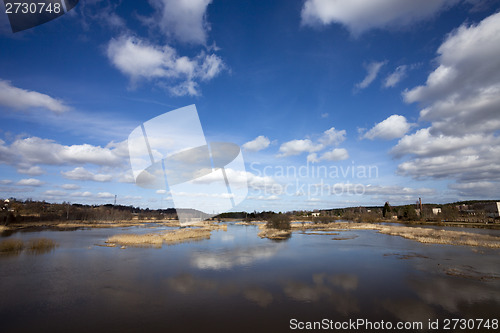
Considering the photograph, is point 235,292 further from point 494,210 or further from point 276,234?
point 494,210

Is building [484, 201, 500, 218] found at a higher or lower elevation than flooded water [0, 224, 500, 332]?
higher

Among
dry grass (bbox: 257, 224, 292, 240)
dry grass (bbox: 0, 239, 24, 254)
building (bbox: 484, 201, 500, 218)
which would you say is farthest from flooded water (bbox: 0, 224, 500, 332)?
building (bbox: 484, 201, 500, 218)

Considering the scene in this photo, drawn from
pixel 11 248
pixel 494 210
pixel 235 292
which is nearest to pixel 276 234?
pixel 235 292

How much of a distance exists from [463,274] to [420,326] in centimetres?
1100

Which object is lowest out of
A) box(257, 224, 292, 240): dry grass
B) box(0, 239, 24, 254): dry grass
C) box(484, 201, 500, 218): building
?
box(257, 224, 292, 240): dry grass

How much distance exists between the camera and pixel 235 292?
14469mm

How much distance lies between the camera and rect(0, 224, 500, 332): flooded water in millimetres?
10891

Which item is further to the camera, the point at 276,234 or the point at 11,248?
the point at 276,234

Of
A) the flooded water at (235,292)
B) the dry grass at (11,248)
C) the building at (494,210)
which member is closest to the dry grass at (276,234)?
the flooded water at (235,292)

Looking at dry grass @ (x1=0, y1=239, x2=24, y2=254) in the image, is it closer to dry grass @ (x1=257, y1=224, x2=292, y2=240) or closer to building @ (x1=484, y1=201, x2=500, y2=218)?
dry grass @ (x1=257, y1=224, x2=292, y2=240)

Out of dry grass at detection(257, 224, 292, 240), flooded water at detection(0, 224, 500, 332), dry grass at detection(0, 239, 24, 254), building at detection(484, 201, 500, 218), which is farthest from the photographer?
building at detection(484, 201, 500, 218)

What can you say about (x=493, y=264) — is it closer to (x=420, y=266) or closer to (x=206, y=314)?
(x=420, y=266)

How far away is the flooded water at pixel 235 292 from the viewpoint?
35.7ft

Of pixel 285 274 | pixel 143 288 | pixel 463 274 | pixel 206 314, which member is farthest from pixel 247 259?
pixel 463 274
